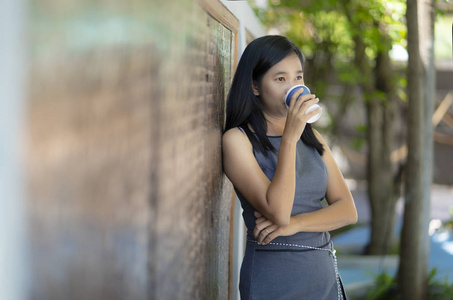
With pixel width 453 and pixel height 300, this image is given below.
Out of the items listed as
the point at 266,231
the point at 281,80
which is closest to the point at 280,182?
the point at 266,231

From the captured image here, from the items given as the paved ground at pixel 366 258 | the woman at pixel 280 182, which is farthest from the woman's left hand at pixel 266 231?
the paved ground at pixel 366 258

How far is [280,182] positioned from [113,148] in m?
0.84

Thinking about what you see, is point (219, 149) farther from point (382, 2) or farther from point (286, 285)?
point (382, 2)

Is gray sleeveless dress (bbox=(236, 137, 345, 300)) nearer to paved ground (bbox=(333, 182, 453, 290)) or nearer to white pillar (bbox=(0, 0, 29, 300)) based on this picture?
white pillar (bbox=(0, 0, 29, 300))

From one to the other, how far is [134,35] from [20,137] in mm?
314

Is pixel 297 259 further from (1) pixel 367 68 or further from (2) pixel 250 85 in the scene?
(1) pixel 367 68

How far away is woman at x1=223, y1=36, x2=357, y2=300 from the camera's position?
155cm

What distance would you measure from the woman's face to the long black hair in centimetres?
2

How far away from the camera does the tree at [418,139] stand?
3787 mm

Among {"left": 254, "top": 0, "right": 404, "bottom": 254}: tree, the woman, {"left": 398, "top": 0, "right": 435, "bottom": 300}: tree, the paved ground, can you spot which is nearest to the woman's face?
the woman

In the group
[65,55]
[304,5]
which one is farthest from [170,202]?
[304,5]

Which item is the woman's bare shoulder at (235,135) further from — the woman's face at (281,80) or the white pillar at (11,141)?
the white pillar at (11,141)

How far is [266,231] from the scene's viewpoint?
160 centimetres

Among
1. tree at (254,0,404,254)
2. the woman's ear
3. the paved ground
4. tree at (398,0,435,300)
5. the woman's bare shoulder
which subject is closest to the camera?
the woman's bare shoulder
